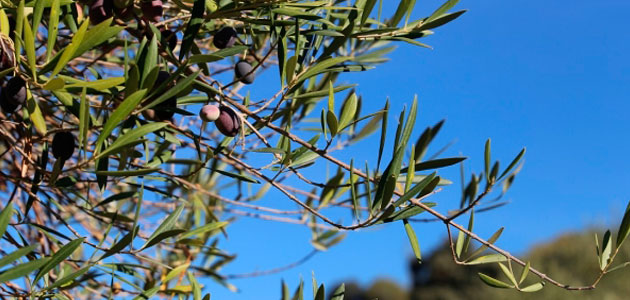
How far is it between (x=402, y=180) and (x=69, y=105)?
0.43 m

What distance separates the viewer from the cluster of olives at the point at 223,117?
0.77m

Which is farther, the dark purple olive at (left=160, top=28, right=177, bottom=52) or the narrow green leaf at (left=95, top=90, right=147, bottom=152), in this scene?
the dark purple olive at (left=160, top=28, right=177, bottom=52)

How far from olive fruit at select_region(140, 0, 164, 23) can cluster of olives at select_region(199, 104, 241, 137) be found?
13cm

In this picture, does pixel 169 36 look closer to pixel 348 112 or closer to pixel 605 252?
pixel 348 112

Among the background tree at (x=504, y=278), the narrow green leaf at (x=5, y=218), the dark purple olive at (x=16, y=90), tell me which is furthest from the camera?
the background tree at (x=504, y=278)

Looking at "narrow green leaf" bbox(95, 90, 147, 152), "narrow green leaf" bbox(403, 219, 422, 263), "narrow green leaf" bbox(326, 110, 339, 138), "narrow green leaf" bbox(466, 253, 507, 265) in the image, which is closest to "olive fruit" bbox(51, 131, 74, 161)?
"narrow green leaf" bbox(95, 90, 147, 152)

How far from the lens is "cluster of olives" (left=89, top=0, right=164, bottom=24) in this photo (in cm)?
76

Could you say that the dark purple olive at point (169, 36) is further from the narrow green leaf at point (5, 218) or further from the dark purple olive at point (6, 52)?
the narrow green leaf at point (5, 218)

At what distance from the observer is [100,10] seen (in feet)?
2.49

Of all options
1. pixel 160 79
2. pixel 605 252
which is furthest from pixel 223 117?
pixel 605 252

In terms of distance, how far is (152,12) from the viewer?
800mm

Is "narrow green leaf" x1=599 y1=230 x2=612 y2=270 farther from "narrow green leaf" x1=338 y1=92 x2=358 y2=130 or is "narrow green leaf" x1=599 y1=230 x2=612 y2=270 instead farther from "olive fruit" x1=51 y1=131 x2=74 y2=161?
"olive fruit" x1=51 y1=131 x2=74 y2=161

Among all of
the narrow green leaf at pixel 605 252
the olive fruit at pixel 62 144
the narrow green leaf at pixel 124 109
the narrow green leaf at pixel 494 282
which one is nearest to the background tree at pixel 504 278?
the narrow green leaf at pixel 605 252

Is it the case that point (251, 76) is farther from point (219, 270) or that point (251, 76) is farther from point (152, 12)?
point (219, 270)
